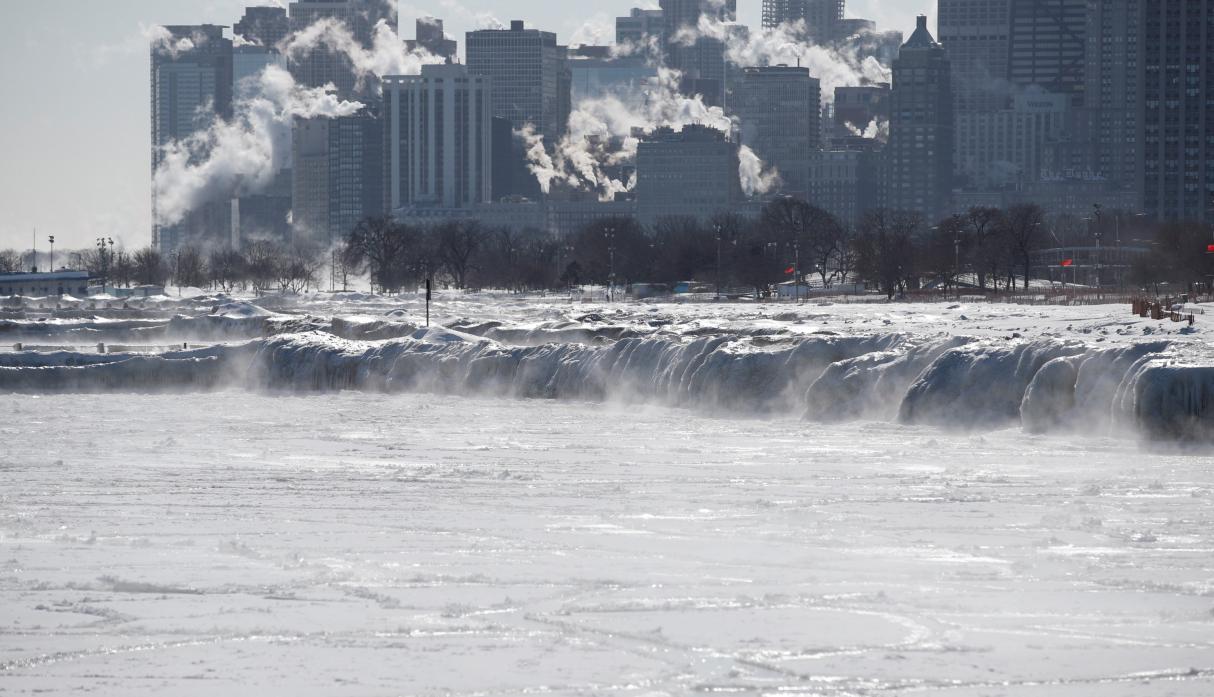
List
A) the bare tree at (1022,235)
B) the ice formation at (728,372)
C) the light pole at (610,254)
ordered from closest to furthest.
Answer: the ice formation at (728,372) < the bare tree at (1022,235) < the light pole at (610,254)

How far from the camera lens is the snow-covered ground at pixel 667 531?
47.7 ft

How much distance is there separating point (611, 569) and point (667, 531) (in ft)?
8.30

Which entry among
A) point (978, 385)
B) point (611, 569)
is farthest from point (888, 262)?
point (611, 569)

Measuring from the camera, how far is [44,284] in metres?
154

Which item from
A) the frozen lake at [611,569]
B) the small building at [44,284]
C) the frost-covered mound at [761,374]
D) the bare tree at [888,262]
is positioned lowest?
the frozen lake at [611,569]

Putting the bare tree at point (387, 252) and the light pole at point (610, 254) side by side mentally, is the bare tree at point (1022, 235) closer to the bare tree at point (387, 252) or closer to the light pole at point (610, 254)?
the light pole at point (610, 254)

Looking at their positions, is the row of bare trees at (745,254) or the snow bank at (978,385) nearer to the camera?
the snow bank at (978,385)

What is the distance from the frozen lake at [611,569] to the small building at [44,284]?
128588mm

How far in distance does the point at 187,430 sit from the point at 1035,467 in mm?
16809

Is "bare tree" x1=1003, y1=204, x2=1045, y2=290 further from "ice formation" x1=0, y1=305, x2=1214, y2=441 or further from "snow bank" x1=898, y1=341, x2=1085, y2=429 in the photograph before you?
"snow bank" x1=898, y1=341, x2=1085, y2=429

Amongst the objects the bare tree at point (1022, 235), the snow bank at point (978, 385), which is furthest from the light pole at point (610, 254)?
the snow bank at point (978, 385)

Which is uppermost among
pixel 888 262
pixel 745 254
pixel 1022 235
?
pixel 1022 235

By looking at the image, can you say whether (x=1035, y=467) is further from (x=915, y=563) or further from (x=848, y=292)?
(x=848, y=292)

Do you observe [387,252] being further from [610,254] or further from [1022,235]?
[1022,235]
